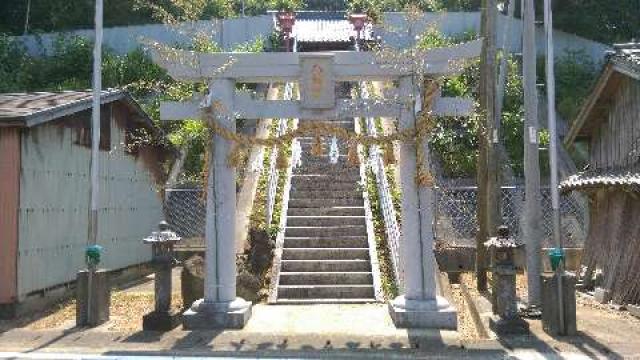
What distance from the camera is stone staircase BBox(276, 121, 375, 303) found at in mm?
13805

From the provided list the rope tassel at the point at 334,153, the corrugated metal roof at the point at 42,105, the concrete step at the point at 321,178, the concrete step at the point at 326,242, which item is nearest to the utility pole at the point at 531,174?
the concrete step at the point at 326,242

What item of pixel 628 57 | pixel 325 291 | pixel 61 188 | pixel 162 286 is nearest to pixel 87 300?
pixel 162 286

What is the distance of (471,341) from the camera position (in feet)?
32.5

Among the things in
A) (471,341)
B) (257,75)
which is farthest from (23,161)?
(471,341)

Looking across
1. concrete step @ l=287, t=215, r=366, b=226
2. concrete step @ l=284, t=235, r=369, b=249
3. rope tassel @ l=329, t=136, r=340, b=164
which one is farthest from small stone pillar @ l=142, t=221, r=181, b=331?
rope tassel @ l=329, t=136, r=340, b=164

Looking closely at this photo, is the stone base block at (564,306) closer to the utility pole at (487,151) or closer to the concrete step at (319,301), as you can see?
the utility pole at (487,151)

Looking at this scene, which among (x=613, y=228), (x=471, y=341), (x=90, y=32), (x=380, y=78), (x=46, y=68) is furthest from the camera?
(x=90, y=32)

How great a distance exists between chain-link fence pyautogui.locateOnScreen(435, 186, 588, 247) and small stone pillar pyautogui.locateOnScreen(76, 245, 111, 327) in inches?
393

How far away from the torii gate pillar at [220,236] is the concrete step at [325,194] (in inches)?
258

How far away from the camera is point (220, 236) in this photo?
37.2 ft

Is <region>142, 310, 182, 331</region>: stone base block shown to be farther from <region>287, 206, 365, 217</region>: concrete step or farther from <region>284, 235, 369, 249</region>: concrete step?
<region>287, 206, 365, 217</region>: concrete step

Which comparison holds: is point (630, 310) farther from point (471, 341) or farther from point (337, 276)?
point (337, 276)

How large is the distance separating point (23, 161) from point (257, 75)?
5.22m

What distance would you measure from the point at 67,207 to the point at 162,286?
4.77 m
